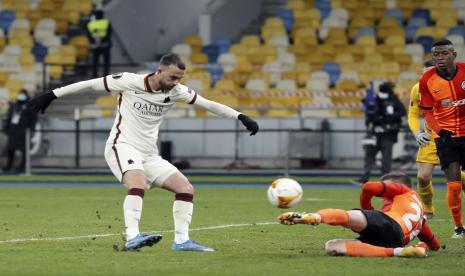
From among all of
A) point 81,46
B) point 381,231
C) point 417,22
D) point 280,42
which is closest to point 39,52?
point 81,46

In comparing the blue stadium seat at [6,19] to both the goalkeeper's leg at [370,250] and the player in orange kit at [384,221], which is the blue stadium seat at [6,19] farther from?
the goalkeeper's leg at [370,250]

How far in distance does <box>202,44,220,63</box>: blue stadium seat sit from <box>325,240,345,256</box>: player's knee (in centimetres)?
2326

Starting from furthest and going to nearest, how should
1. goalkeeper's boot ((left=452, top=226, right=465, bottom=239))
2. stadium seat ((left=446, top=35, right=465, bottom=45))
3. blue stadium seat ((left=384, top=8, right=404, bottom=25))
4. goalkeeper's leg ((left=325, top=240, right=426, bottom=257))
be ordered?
blue stadium seat ((left=384, top=8, right=404, bottom=25)), stadium seat ((left=446, top=35, right=465, bottom=45)), goalkeeper's boot ((left=452, top=226, right=465, bottom=239)), goalkeeper's leg ((left=325, top=240, right=426, bottom=257))

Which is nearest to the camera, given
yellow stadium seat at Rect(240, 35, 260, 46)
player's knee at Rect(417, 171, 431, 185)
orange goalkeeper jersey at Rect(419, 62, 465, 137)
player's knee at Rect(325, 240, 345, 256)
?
player's knee at Rect(325, 240, 345, 256)

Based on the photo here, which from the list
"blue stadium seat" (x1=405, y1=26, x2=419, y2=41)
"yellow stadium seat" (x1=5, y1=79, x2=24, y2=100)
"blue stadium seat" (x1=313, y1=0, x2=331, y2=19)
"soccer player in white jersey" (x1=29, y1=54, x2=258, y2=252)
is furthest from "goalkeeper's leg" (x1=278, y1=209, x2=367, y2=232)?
"blue stadium seat" (x1=313, y1=0, x2=331, y2=19)

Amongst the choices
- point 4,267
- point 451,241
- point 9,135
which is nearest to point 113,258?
point 4,267

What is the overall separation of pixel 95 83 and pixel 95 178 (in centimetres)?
1650

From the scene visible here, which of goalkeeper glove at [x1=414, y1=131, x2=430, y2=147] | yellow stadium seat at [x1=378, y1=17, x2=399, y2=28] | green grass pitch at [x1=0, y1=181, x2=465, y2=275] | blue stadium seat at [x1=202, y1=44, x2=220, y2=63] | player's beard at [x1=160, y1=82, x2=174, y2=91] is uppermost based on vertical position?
yellow stadium seat at [x1=378, y1=17, x2=399, y2=28]

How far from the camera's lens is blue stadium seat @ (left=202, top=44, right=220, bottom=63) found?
1355 inches

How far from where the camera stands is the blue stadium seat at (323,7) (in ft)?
116

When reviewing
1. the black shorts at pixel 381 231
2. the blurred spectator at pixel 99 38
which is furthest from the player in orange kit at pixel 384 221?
the blurred spectator at pixel 99 38

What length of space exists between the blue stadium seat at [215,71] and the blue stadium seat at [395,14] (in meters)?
5.49

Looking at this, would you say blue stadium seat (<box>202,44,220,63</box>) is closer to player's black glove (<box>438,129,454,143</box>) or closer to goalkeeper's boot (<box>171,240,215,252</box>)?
player's black glove (<box>438,129,454,143</box>)

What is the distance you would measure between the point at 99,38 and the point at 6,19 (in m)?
4.71
